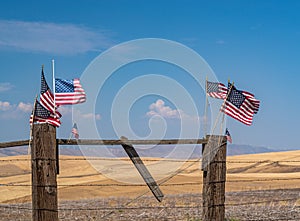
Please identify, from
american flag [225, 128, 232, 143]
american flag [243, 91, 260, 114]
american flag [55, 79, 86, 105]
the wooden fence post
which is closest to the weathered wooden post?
american flag [225, 128, 232, 143]

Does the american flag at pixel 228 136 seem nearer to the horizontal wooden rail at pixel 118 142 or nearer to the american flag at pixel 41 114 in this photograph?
the horizontal wooden rail at pixel 118 142

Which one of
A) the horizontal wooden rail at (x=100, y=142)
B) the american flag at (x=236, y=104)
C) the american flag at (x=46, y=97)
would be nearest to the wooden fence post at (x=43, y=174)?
the horizontal wooden rail at (x=100, y=142)

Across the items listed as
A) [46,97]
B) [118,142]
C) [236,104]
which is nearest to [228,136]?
[236,104]

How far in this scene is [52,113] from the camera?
947 centimetres

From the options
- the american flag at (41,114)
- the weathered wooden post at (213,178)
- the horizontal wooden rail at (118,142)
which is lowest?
the weathered wooden post at (213,178)

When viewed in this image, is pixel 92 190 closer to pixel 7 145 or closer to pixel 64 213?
pixel 64 213

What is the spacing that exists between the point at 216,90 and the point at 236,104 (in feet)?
1.57

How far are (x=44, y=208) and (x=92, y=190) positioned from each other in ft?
62.8

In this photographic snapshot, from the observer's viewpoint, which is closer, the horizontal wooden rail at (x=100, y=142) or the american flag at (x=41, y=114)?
the horizontal wooden rail at (x=100, y=142)

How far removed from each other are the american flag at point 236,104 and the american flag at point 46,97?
320 centimetres

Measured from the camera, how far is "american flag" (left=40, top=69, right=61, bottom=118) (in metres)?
9.51

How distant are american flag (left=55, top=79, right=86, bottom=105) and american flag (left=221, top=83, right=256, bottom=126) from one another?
9.01ft

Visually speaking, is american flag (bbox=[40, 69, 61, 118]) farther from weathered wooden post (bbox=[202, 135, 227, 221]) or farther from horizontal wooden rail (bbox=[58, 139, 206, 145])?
weathered wooden post (bbox=[202, 135, 227, 221])

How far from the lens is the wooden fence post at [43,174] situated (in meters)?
8.36
